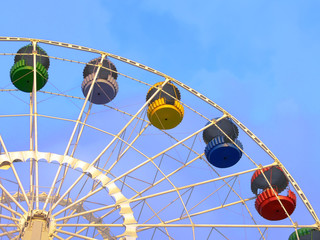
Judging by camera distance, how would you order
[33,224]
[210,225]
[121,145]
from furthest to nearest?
[121,145] < [210,225] < [33,224]

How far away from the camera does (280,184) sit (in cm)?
2845

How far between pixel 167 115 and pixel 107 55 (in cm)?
417

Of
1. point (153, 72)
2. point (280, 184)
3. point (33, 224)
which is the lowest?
point (33, 224)

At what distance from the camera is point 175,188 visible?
26578 millimetres

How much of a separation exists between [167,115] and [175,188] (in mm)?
3802

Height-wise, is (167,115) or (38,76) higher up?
(38,76)

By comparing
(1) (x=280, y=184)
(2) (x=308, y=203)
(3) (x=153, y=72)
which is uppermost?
(3) (x=153, y=72)

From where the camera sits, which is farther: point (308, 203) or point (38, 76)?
point (38, 76)

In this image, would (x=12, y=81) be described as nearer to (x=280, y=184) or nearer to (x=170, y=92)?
(x=170, y=92)

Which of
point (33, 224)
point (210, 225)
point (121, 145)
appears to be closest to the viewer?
point (33, 224)

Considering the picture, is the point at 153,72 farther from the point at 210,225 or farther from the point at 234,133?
the point at 210,225

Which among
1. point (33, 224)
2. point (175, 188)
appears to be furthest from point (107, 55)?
point (33, 224)

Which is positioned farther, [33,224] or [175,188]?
[175,188]

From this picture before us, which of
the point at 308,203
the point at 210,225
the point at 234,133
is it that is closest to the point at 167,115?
the point at 234,133
